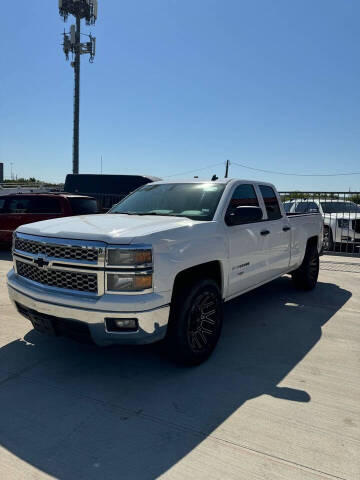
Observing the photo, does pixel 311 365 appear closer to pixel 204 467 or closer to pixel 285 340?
pixel 285 340

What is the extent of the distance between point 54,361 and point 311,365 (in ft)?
8.19

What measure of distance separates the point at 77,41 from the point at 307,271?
3149cm

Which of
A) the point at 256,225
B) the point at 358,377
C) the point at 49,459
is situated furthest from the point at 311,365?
the point at 49,459

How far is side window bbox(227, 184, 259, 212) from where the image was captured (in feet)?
14.5

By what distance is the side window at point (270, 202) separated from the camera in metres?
5.23

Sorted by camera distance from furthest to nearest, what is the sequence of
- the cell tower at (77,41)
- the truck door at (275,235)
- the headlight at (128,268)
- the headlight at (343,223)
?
the cell tower at (77,41), the headlight at (343,223), the truck door at (275,235), the headlight at (128,268)

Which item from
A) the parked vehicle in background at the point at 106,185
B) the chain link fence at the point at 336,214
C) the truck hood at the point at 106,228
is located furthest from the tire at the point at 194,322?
the parked vehicle in background at the point at 106,185

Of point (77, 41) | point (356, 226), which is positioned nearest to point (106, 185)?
point (356, 226)

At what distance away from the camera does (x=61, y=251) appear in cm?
320

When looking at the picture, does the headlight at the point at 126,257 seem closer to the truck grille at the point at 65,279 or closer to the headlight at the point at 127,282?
the headlight at the point at 127,282

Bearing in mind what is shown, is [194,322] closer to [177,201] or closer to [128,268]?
[128,268]

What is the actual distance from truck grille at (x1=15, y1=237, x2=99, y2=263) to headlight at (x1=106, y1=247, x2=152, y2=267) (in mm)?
118

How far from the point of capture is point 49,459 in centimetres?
234

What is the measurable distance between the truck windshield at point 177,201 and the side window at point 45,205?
563cm
